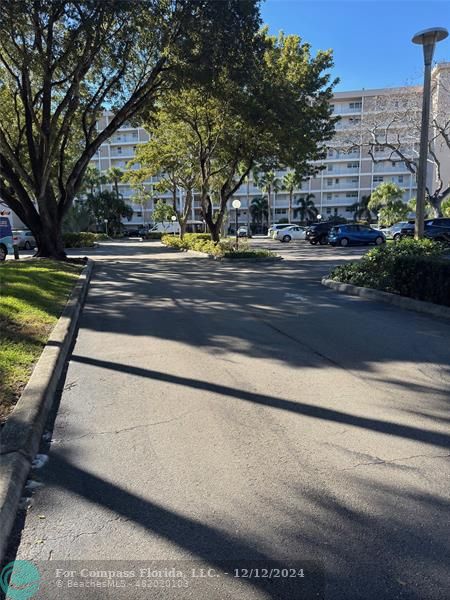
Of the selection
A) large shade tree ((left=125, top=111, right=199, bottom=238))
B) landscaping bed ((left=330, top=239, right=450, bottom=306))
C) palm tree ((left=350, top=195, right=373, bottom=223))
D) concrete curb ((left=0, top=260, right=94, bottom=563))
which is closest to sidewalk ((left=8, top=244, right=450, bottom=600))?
concrete curb ((left=0, top=260, right=94, bottom=563))

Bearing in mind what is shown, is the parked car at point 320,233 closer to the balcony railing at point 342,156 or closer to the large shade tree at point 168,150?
the large shade tree at point 168,150

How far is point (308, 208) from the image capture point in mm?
83500

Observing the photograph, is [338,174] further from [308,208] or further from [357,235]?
[357,235]

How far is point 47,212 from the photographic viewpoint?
64.7 feet

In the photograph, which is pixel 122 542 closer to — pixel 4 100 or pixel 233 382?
pixel 233 382

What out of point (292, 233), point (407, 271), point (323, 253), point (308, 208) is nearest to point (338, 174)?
point (308, 208)

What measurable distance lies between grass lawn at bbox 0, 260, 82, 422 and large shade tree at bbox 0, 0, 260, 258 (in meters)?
7.09

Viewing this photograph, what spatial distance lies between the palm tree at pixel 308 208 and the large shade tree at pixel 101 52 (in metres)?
65.9

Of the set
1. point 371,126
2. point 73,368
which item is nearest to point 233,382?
point 73,368

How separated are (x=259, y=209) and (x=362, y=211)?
18.6 meters

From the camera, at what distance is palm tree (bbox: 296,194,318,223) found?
8338cm

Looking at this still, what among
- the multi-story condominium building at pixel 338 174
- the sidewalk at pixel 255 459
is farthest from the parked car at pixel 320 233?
the sidewalk at pixel 255 459

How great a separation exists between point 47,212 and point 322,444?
1869cm

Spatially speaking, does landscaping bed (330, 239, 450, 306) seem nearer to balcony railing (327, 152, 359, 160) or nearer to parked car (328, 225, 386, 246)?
parked car (328, 225, 386, 246)
